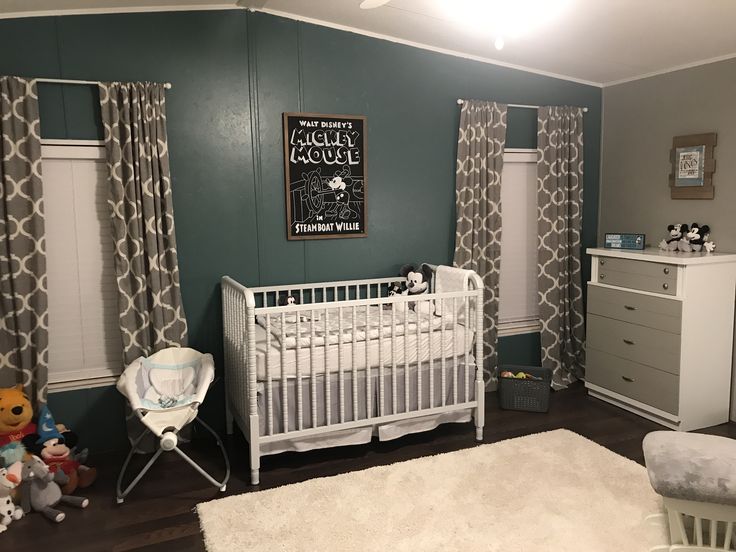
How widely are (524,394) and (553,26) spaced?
217 cm

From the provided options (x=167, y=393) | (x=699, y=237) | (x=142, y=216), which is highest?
(x=142, y=216)

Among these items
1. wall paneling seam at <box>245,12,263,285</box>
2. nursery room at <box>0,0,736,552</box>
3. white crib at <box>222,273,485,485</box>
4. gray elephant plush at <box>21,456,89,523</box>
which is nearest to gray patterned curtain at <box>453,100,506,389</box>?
nursery room at <box>0,0,736,552</box>

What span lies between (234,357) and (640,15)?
8.83 feet

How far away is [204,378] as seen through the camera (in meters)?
2.94

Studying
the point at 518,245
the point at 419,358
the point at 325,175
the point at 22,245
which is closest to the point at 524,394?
the point at 419,358

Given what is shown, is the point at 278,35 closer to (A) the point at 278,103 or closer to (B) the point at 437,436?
(A) the point at 278,103

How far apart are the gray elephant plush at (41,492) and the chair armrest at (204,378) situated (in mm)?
670

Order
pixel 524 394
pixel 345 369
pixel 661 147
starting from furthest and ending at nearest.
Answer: pixel 661 147 → pixel 524 394 → pixel 345 369

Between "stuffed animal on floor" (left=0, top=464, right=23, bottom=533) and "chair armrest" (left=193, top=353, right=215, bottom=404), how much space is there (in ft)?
2.64

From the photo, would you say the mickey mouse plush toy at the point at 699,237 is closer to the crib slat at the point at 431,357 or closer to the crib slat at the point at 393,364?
the crib slat at the point at 431,357

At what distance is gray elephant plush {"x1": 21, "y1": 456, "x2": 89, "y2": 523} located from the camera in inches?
105

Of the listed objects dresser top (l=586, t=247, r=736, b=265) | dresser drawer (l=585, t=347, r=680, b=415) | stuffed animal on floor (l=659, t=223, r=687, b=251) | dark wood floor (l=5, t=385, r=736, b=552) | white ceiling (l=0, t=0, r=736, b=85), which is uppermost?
white ceiling (l=0, t=0, r=736, b=85)

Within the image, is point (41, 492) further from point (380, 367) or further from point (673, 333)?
point (673, 333)

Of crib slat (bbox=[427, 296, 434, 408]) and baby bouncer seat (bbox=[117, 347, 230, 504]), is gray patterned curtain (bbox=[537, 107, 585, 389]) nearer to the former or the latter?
crib slat (bbox=[427, 296, 434, 408])
